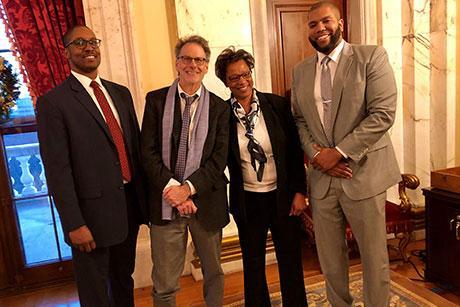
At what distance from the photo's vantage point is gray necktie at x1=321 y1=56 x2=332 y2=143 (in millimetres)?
1883

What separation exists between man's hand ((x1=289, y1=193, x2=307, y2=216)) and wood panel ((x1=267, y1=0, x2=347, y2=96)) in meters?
1.58

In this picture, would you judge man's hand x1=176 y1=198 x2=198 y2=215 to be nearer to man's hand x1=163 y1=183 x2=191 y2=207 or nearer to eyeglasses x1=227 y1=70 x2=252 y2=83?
man's hand x1=163 y1=183 x2=191 y2=207

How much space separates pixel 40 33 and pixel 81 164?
54.4 inches

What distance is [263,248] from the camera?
208cm

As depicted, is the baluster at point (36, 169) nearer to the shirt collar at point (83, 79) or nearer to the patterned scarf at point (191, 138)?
the shirt collar at point (83, 79)

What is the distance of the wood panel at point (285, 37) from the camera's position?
3.35 metres

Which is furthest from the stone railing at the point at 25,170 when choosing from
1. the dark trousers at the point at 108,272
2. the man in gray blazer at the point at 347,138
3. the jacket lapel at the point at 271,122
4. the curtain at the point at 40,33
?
the man in gray blazer at the point at 347,138

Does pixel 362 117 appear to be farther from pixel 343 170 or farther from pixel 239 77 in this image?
pixel 239 77

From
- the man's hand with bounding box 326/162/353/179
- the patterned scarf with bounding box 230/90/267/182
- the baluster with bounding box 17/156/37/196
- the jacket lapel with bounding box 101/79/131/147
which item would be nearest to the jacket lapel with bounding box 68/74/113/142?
the jacket lapel with bounding box 101/79/131/147

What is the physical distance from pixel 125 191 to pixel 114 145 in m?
0.25

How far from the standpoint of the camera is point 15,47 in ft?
8.74

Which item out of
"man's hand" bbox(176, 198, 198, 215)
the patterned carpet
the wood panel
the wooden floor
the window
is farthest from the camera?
the wood panel

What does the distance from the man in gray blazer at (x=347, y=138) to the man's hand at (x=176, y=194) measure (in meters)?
0.63

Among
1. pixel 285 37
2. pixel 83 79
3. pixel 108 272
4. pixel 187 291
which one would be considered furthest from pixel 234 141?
pixel 285 37
